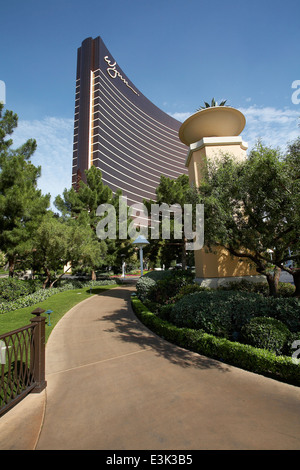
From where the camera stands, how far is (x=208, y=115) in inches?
473

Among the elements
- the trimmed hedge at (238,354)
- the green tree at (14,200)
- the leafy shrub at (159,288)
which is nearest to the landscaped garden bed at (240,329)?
the trimmed hedge at (238,354)

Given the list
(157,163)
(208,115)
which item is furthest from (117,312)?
(157,163)

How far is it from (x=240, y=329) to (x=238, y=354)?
1.13 metres

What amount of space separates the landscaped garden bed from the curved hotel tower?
57704 millimetres

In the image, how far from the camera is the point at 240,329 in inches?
218

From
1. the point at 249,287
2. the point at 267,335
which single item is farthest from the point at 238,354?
the point at 249,287

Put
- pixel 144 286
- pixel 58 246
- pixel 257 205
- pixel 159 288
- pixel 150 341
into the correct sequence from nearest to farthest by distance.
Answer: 1. pixel 150 341
2. pixel 257 205
3. pixel 159 288
4. pixel 144 286
5. pixel 58 246

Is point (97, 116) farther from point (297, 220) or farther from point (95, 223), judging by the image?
point (297, 220)

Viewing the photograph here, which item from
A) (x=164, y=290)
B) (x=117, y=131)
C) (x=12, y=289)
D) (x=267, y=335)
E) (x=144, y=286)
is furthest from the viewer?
(x=117, y=131)

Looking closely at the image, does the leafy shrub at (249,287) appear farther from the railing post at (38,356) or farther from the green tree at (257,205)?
the railing post at (38,356)

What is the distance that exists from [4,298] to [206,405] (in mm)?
12158

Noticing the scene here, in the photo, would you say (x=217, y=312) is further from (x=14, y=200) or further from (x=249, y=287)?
(x=14, y=200)

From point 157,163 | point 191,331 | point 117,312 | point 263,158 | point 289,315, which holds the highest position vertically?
point 157,163

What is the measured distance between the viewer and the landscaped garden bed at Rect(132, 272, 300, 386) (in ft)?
13.8
